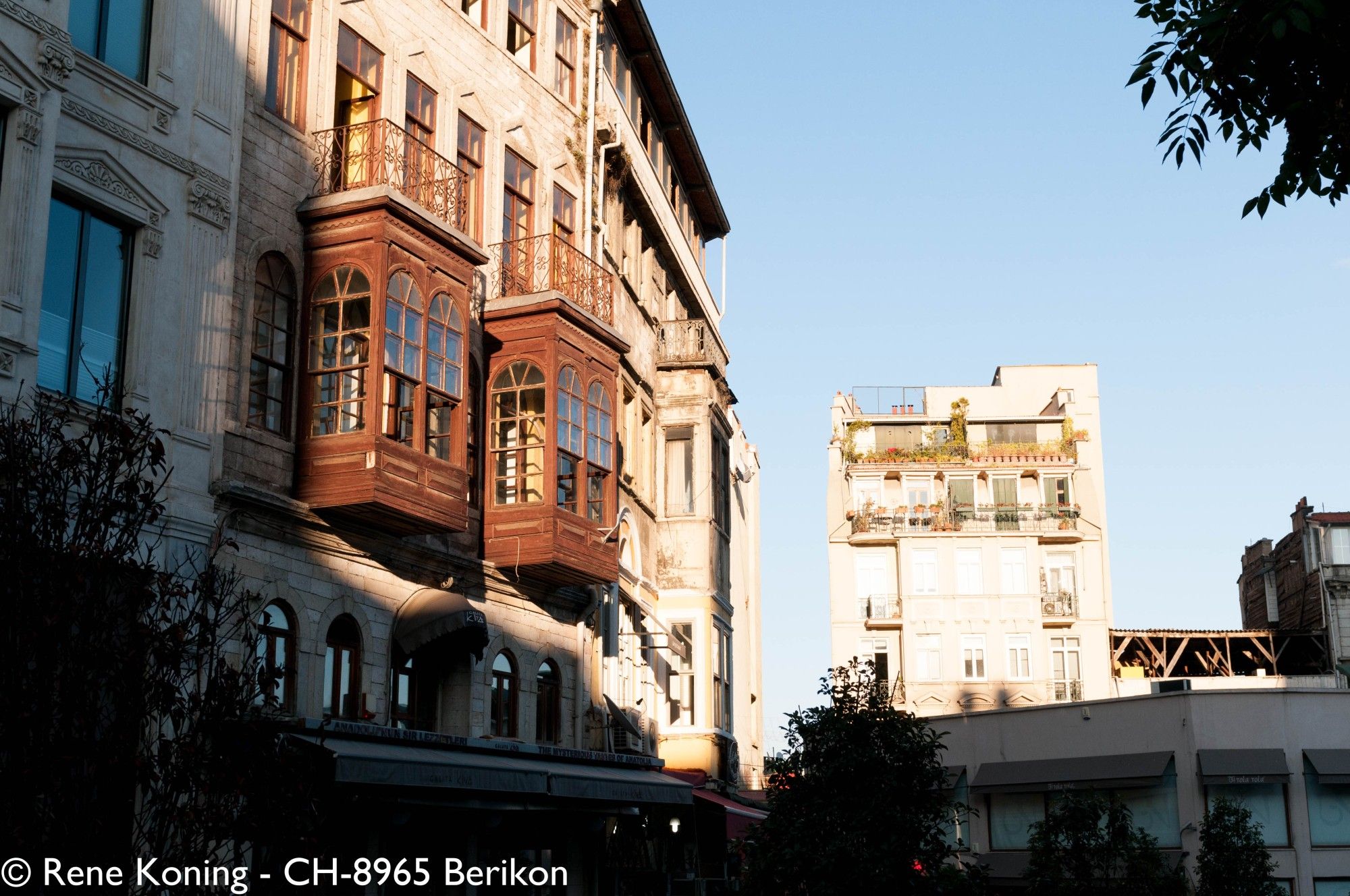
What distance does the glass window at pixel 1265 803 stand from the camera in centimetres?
3219

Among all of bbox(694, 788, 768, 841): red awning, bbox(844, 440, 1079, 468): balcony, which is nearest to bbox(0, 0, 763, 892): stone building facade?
bbox(694, 788, 768, 841): red awning

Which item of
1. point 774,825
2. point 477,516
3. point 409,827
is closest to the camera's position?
point 774,825

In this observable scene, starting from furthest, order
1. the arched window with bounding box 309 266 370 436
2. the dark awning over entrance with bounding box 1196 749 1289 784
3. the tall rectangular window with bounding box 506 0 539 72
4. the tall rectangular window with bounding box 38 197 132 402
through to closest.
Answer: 1. the dark awning over entrance with bounding box 1196 749 1289 784
2. the tall rectangular window with bounding box 506 0 539 72
3. the arched window with bounding box 309 266 370 436
4. the tall rectangular window with bounding box 38 197 132 402

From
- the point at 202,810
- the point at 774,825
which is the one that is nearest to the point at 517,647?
the point at 774,825

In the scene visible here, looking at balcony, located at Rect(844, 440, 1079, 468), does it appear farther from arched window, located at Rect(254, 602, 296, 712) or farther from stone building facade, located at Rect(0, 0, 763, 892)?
arched window, located at Rect(254, 602, 296, 712)

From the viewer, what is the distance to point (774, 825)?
18688 mm

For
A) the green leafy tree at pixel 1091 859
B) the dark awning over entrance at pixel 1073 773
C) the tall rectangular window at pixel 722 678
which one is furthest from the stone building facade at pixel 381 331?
the dark awning over entrance at pixel 1073 773

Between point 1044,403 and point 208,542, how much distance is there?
58.9 m

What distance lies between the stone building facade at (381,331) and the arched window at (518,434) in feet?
0.13

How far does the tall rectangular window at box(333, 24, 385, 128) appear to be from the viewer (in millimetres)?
21281

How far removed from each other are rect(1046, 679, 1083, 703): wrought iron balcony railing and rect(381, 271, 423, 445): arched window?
152 ft

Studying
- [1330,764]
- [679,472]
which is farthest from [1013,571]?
[679,472]

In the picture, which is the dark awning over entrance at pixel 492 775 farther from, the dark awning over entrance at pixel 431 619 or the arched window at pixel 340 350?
the arched window at pixel 340 350

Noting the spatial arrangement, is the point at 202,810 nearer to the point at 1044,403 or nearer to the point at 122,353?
the point at 122,353
